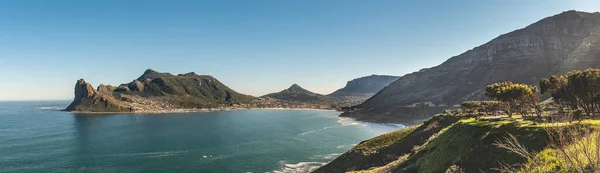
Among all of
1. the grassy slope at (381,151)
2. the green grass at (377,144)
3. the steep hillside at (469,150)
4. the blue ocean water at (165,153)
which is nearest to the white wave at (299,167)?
the blue ocean water at (165,153)

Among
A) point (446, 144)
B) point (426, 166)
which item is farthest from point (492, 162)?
point (446, 144)

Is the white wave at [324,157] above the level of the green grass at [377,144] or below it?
below

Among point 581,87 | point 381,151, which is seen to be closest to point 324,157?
point 381,151

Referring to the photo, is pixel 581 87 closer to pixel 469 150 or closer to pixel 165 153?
pixel 469 150

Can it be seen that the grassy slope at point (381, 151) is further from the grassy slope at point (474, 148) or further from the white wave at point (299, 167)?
the white wave at point (299, 167)

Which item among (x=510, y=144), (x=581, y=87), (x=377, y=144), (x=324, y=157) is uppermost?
(x=581, y=87)

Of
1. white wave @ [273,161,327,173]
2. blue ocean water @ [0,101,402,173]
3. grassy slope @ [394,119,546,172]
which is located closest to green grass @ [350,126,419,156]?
white wave @ [273,161,327,173]

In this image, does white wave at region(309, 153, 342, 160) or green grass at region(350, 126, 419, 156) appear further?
white wave at region(309, 153, 342, 160)

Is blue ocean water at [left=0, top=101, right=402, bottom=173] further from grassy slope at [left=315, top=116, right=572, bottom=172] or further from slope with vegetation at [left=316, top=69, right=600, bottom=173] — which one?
grassy slope at [left=315, top=116, right=572, bottom=172]
